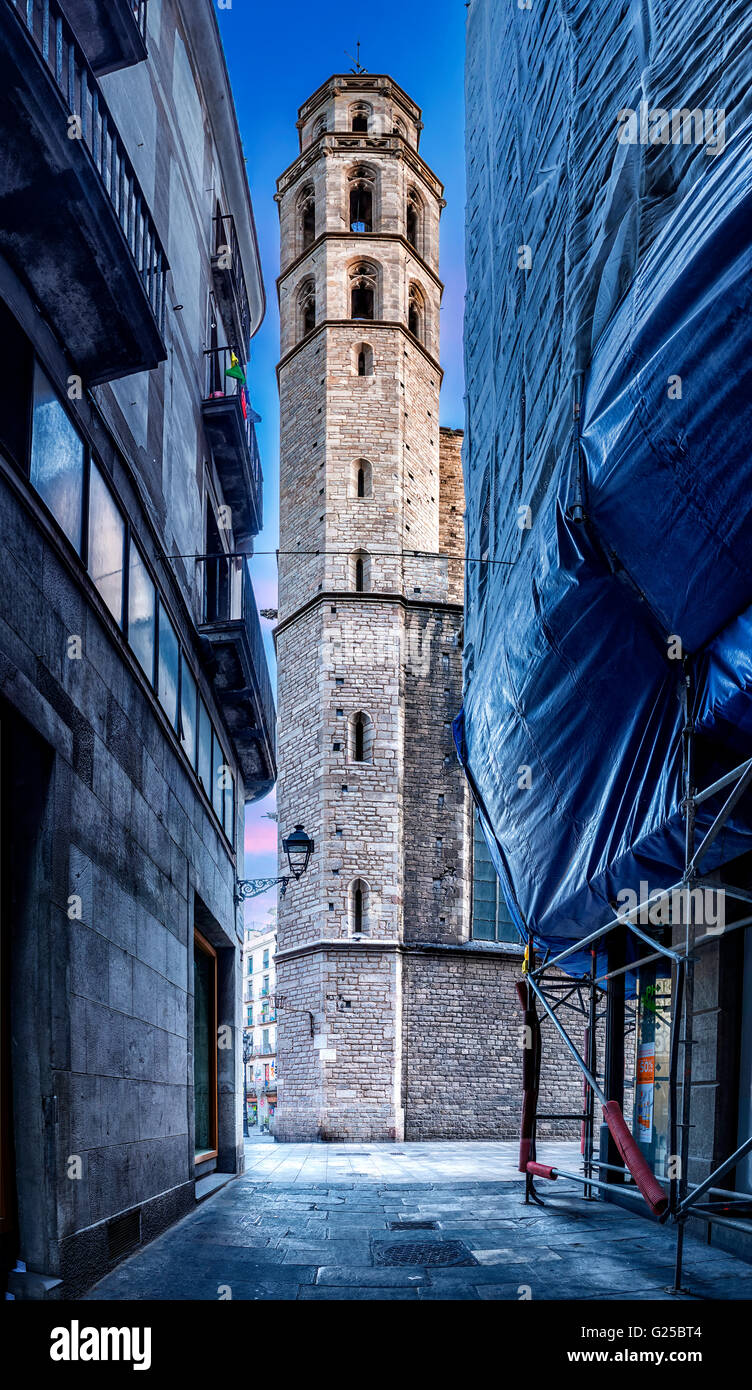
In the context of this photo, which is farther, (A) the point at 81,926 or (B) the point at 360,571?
(B) the point at 360,571

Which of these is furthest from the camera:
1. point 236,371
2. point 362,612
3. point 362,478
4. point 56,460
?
point 362,478

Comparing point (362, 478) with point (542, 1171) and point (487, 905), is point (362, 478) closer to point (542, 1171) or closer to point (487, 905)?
point (487, 905)

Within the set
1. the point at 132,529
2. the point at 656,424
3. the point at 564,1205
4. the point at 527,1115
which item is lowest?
the point at 564,1205

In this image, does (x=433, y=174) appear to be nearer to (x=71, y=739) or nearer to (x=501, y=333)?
(x=501, y=333)

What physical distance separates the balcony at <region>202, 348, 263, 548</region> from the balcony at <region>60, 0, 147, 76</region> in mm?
4620

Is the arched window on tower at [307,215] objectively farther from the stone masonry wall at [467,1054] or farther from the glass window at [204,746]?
the glass window at [204,746]

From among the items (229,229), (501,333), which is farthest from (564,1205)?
(229,229)

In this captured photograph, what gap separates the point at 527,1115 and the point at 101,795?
5.42m

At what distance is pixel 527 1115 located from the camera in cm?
947

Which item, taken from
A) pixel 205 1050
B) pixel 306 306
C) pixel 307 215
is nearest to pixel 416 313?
pixel 306 306

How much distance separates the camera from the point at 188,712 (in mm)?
9781

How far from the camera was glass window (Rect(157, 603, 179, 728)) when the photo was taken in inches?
328

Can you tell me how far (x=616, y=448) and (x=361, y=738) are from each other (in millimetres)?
17063

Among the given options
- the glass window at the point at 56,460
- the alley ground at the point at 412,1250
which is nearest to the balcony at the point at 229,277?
the glass window at the point at 56,460
